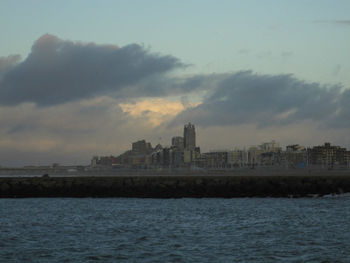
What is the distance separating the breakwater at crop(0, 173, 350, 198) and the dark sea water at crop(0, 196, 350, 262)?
12114 millimetres

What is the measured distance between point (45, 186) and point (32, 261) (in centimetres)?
4803

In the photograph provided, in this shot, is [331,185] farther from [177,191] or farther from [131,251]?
[131,251]

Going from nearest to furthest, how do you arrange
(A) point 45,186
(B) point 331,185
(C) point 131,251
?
1. (C) point 131,251
2. (B) point 331,185
3. (A) point 45,186

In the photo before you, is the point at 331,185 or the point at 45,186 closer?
the point at 331,185

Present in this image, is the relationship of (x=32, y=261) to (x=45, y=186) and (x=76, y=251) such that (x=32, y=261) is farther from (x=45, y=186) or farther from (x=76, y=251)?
(x=45, y=186)

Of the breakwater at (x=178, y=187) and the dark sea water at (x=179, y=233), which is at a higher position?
the breakwater at (x=178, y=187)

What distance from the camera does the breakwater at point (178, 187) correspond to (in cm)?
6688

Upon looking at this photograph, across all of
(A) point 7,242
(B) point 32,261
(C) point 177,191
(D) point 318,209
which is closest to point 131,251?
(B) point 32,261

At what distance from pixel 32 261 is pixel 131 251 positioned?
199 inches

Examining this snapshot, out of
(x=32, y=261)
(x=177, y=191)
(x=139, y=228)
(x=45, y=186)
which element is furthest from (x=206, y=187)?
(x=32, y=261)

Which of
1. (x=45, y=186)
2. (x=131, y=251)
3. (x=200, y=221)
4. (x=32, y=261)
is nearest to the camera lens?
(x=32, y=261)

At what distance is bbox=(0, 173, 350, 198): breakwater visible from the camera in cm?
6688

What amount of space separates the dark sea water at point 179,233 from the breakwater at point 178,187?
39.7 ft

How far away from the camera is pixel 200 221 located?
135 ft
